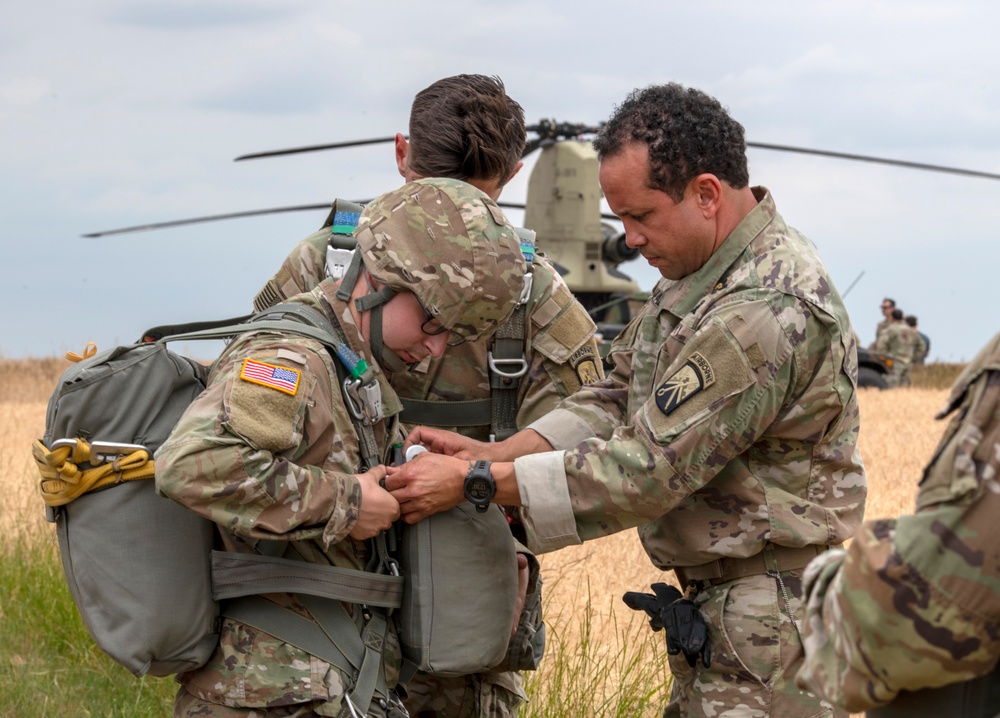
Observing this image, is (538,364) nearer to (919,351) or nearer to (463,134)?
(463,134)

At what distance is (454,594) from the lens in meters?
2.78

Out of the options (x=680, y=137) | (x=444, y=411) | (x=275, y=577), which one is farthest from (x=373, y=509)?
(x=680, y=137)

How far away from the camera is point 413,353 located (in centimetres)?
281

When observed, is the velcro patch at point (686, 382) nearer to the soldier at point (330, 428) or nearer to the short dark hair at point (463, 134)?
the soldier at point (330, 428)

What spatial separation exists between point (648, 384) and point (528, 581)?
31.5 inches

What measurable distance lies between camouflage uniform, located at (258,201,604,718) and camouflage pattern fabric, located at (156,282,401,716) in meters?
0.48

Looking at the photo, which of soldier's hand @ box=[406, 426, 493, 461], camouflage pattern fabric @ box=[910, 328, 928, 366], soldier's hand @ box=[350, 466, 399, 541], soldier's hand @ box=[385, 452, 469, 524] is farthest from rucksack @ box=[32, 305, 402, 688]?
camouflage pattern fabric @ box=[910, 328, 928, 366]

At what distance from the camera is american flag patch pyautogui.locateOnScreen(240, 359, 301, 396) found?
243 centimetres

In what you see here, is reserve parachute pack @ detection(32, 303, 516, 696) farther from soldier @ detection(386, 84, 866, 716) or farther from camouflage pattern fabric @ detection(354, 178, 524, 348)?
soldier @ detection(386, 84, 866, 716)

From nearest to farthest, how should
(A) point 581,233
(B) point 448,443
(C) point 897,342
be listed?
(B) point 448,443
(A) point 581,233
(C) point 897,342

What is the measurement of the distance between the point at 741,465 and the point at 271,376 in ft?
3.80

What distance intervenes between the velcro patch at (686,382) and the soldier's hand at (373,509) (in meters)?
0.68

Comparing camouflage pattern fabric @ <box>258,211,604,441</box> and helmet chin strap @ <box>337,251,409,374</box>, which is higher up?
helmet chin strap @ <box>337,251,409,374</box>

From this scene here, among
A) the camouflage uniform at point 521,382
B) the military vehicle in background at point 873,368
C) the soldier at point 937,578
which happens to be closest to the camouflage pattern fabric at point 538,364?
the camouflage uniform at point 521,382
